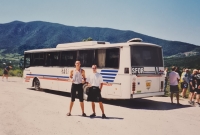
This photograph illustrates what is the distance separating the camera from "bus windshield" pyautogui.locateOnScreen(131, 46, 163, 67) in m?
10.2

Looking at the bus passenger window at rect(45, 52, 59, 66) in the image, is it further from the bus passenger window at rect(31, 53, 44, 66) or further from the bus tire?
the bus tire

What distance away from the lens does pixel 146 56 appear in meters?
10.7

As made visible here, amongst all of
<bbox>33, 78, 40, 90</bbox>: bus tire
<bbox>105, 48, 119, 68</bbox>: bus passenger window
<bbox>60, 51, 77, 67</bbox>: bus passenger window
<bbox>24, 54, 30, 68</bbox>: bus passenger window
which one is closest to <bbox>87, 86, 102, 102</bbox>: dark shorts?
<bbox>105, 48, 119, 68</bbox>: bus passenger window

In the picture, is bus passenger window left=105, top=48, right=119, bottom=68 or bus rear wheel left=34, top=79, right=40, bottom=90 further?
bus rear wheel left=34, top=79, right=40, bottom=90

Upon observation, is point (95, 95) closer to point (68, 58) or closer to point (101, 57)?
point (101, 57)

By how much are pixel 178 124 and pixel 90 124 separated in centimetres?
281

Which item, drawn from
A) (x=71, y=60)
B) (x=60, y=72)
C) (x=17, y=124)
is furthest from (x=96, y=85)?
(x=60, y=72)

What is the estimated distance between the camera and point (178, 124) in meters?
7.36

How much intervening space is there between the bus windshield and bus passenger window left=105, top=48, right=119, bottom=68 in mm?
784

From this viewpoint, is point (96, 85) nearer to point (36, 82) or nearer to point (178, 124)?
point (178, 124)

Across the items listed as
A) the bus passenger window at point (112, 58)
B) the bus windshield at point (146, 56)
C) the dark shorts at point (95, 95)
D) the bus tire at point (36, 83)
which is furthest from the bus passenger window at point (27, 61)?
the dark shorts at point (95, 95)

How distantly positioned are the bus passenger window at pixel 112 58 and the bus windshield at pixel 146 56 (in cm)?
78

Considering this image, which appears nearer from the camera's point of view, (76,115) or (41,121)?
(41,121)

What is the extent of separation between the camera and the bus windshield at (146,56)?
10.2 m
